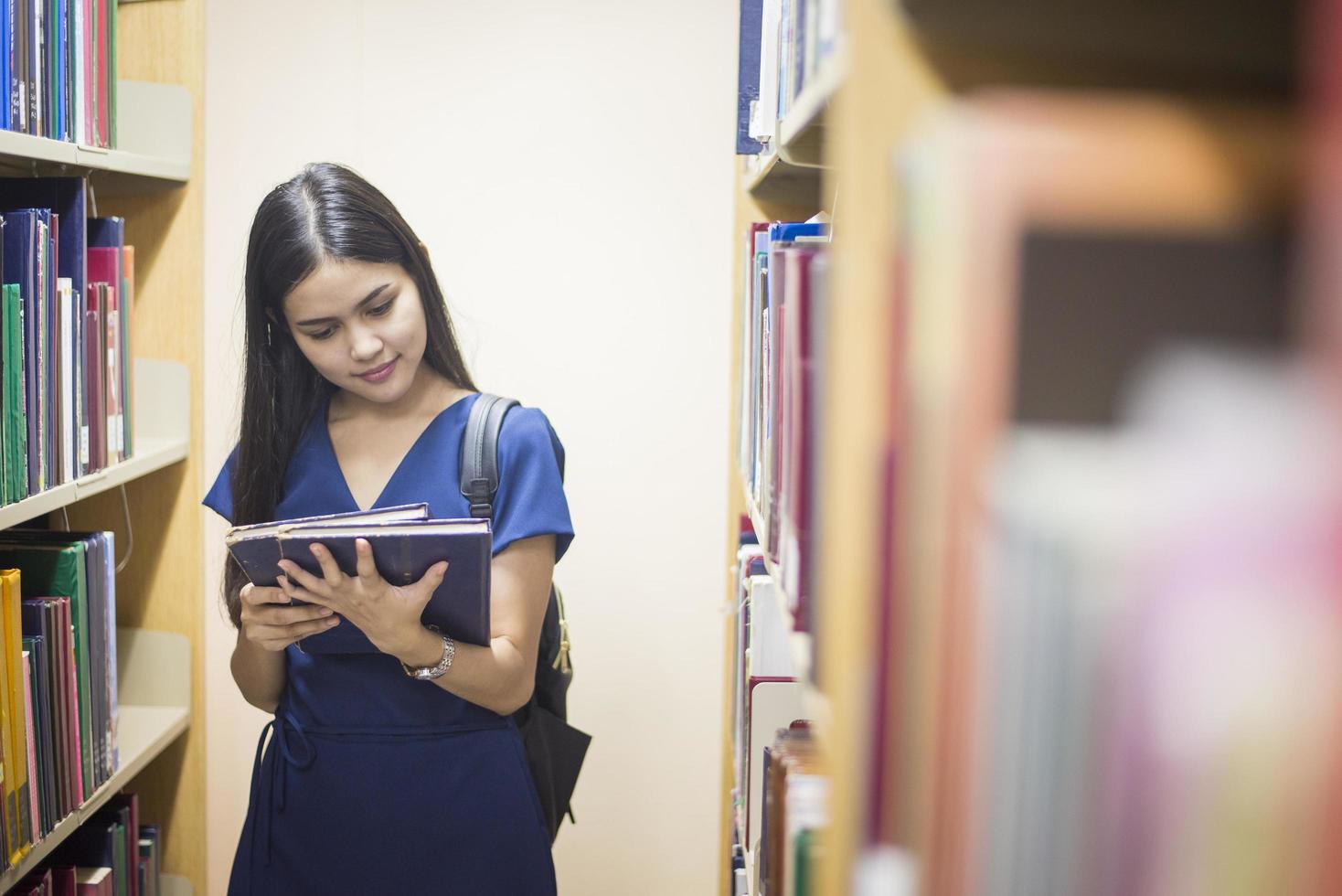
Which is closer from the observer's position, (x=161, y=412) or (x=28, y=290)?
(x=28, y=290)

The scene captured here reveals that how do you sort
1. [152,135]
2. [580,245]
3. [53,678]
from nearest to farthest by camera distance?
1. [53,678]
2. [152,135]
3. [580,245]

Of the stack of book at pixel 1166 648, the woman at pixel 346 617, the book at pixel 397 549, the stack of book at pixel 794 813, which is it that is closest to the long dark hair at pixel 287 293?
the woman at pixel 346 617

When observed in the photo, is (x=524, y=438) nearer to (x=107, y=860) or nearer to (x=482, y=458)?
(x=482, y=458)

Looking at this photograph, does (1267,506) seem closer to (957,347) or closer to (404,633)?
(957,347)

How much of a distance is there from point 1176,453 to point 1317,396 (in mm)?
48

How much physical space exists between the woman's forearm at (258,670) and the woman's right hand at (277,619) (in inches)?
4.1

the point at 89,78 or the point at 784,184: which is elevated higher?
the point at 89,78

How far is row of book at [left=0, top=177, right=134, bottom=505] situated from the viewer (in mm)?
1494

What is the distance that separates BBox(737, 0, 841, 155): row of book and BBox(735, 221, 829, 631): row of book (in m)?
0.12

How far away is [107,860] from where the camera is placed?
1.89m

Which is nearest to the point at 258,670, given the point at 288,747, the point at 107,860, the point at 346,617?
the point at 288,747

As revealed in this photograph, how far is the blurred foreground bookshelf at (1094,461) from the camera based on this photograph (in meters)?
0.35

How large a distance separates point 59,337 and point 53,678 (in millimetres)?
500

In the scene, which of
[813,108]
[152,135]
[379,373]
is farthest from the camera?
[152,135]
